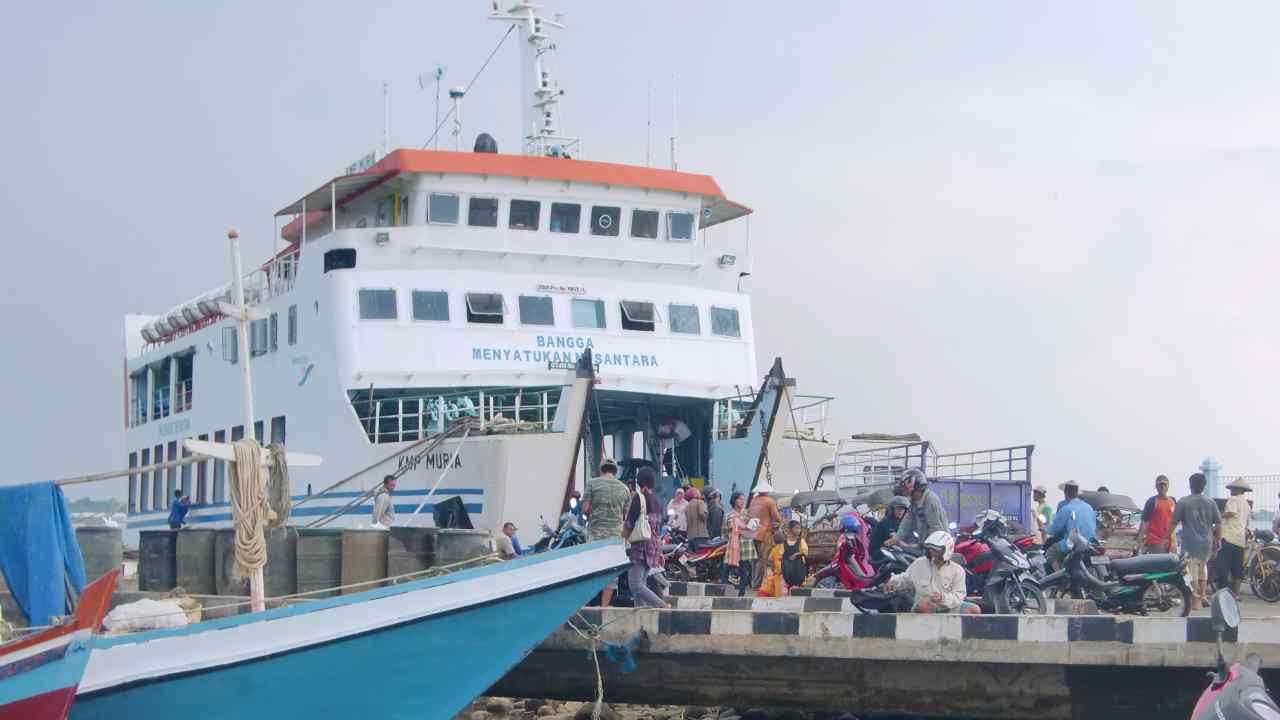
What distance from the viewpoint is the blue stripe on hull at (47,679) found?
8.02 meters

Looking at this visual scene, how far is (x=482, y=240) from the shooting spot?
2025cm

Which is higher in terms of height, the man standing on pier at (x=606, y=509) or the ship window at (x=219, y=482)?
the man standing on pier at (x=606, y=509)

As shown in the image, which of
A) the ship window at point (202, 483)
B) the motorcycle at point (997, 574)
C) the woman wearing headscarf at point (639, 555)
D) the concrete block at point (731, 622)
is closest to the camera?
the concrete block at point (731, 622)

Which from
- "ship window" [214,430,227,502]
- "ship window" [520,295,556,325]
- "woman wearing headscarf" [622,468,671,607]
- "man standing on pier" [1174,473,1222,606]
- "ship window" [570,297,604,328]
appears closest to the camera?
"woman wearing headscarf" [622,468,671,607]

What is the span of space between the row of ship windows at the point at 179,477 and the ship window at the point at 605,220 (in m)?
5.26

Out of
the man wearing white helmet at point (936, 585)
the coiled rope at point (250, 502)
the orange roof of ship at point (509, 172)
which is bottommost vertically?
the man wearing white helmet at point (936, 585)

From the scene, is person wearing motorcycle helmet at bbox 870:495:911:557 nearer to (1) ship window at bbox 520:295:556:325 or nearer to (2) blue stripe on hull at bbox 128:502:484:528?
(2) blue stripe on hull at bbox 128:502:484:528

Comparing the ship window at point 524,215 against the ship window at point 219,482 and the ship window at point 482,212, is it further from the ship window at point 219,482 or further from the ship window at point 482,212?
the ship window at point 219,482

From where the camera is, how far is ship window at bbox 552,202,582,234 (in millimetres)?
20691

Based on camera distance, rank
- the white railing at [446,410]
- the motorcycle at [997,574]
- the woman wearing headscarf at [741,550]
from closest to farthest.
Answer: the motorcycle at [997,574]
the woman wearing headscarf at [741,550]
the white railing at [446,410]

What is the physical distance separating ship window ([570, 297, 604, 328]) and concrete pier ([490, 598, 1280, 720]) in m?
8.86

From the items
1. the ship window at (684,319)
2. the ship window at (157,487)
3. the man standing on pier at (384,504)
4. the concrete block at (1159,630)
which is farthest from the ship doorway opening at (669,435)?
the concrete block at (1159,630)

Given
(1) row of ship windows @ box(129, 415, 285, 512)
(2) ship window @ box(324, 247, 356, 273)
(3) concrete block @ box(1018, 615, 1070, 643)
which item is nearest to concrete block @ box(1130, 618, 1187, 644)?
(3) concrete block @ box(1018, 615, 1070, 643)

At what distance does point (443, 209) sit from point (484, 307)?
1515 mm
